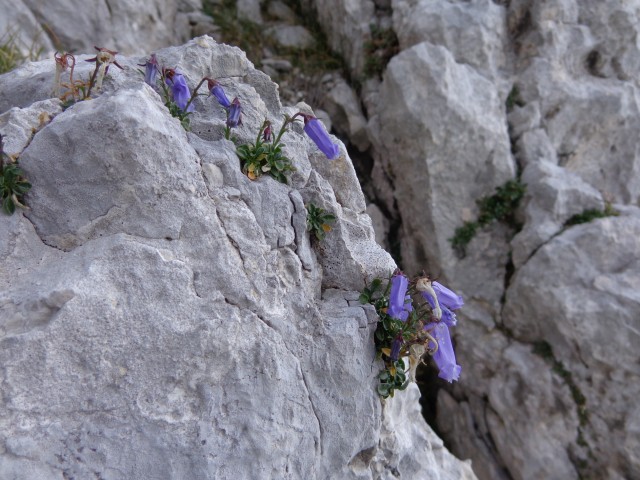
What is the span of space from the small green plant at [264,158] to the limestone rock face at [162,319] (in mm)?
69

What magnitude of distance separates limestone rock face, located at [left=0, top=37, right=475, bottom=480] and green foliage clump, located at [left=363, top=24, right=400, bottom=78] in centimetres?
467

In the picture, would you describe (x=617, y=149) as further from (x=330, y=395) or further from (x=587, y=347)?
(x=330, y=395)

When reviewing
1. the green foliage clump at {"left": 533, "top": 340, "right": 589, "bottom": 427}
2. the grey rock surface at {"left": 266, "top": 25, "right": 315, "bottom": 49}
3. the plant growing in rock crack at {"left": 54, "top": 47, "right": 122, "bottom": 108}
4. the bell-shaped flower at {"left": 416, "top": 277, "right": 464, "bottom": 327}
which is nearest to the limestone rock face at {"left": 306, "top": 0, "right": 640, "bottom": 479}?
the green foliage clump at {"left": 533, "top": 340, "right": 589, "bottom": 427}

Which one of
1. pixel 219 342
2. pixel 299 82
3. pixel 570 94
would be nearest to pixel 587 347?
pixel 570 94

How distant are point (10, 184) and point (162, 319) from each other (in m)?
0.93

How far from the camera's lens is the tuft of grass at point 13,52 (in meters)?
4.51

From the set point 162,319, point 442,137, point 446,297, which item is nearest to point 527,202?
point 442,137

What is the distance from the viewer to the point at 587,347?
16.3 ft

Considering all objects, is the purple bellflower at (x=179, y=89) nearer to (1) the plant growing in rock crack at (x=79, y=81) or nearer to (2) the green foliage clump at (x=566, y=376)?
(1) the plant growing in rock crack at (x=79, y=81)

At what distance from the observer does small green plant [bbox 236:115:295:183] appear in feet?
8.95

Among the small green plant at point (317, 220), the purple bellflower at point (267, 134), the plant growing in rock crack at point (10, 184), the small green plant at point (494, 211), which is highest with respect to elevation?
the purple bellflower at point (267, 134)

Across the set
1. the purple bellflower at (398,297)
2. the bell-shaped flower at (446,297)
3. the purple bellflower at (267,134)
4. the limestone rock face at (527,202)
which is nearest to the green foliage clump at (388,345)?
the purple bellflower at (398,297)

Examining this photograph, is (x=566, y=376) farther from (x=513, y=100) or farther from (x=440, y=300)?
(x=513, y=100)

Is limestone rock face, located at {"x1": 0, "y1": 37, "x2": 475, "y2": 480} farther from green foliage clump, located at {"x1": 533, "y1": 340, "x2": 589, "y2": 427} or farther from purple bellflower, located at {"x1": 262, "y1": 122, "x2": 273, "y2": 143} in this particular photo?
green foliage clump, located at {"x1": 533, "y1": 340, "x2": 589, "y2": 427}
